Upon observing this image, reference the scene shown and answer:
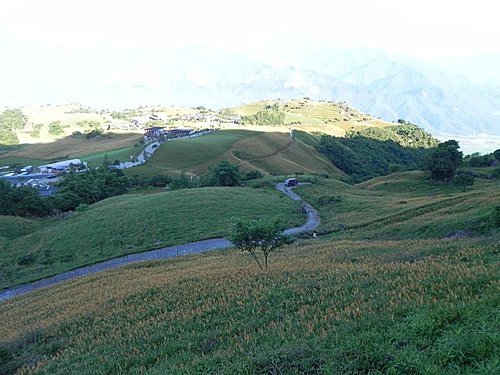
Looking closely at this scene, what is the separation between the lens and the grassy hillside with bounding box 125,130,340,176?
12431cm

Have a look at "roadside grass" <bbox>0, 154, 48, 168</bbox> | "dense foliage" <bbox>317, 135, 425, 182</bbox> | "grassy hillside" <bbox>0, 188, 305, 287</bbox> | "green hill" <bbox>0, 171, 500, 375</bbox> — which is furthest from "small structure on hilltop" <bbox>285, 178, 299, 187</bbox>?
"roadside grass" <bbox>0, 154, 48, 168</bbox>

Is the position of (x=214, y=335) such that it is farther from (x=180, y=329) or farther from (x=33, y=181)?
(x=33, y=181)

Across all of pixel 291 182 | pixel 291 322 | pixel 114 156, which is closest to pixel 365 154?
pixel 291 182

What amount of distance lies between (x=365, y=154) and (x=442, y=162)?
313 feet

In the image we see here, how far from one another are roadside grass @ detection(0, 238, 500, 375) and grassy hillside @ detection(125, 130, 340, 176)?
93015 mm

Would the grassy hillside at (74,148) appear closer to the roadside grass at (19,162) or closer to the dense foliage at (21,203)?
the roadside grass at (19,162)

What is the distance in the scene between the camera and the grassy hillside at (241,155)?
12431cm

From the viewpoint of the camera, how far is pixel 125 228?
194 ft

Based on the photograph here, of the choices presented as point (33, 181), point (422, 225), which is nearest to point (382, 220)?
point (422, 225)

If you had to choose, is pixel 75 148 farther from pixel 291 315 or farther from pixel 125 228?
pixel 291 315

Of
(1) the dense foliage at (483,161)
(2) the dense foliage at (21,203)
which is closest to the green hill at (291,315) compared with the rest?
(2) the dense foliage at (21,203)

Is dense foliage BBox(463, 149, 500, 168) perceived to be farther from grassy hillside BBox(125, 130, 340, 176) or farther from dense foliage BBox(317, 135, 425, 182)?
grassy hillside BBox(125, 130, 340, 176)

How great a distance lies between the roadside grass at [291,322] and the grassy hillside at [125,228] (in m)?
25.0

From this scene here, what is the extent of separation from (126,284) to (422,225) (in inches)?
961
